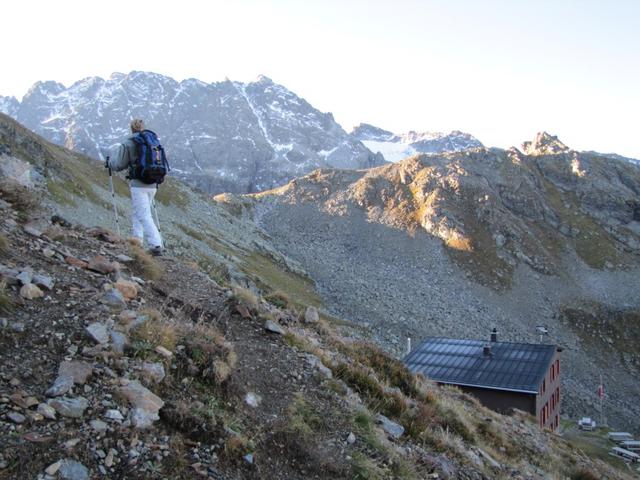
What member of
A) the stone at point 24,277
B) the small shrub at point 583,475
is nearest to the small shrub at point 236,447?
the stone at point 24,277

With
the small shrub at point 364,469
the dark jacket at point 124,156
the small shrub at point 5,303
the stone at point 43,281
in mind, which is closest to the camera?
the small shrub at point 5,303

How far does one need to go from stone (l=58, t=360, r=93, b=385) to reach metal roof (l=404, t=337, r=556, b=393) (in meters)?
31.0

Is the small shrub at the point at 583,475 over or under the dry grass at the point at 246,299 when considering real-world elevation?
under

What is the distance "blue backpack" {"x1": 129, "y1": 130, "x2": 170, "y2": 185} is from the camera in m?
11.4

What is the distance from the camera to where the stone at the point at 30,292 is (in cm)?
677

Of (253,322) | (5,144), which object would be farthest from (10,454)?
(5,144)

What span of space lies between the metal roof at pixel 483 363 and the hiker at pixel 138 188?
26.4 metres

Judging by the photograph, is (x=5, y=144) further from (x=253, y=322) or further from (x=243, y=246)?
(x=253, y=322)

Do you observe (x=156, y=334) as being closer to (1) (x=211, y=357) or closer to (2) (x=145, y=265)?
(1) (x=211, y=357)

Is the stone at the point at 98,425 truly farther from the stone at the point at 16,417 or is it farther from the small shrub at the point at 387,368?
the small shrub at the point at 387,368

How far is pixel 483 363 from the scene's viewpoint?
3725 centimetres

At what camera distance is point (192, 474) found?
17.3 ft

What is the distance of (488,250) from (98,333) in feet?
263

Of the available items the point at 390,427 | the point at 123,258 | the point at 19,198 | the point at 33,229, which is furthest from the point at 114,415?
the point at 19,198
